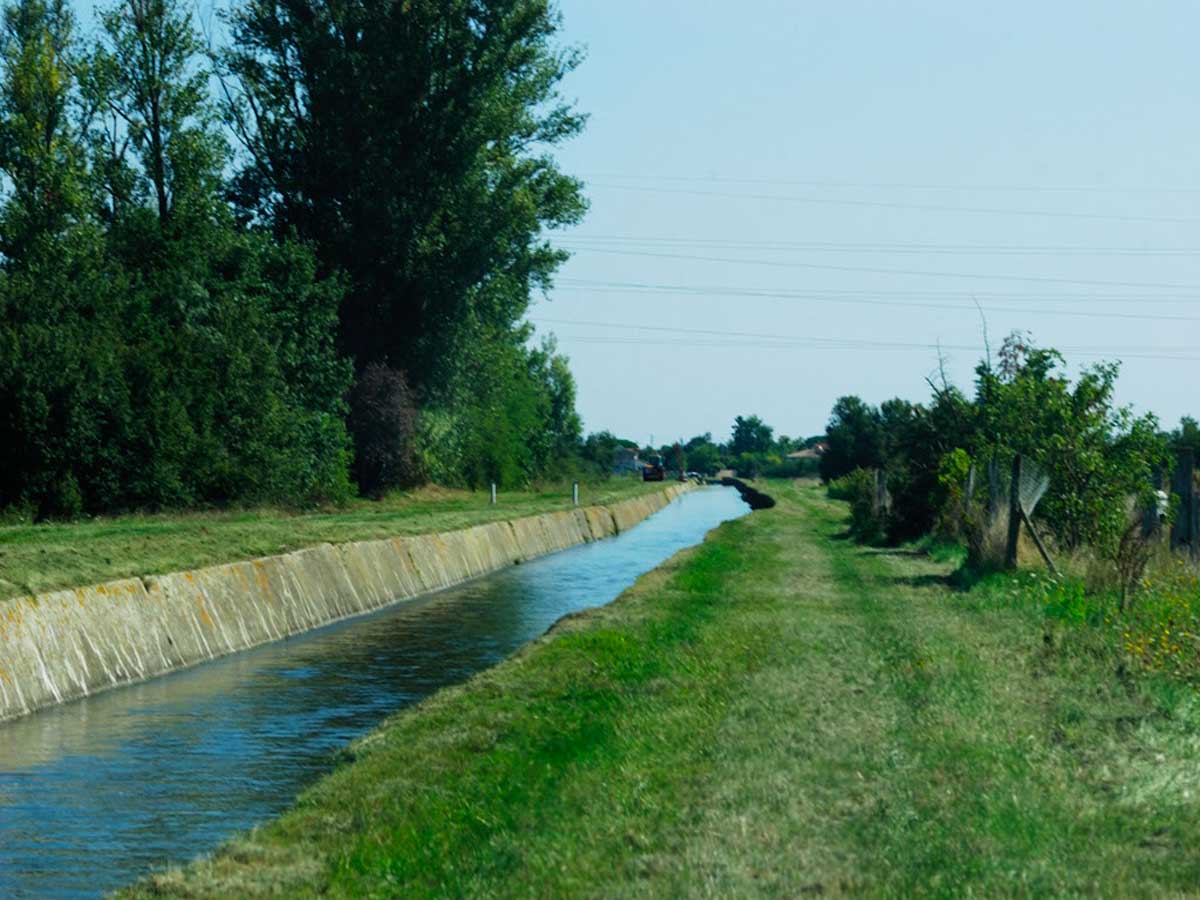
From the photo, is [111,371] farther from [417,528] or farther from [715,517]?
[715,517]

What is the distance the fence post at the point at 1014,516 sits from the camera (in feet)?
75.0

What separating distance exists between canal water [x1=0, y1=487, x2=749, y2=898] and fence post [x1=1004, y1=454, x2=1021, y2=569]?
271 inches

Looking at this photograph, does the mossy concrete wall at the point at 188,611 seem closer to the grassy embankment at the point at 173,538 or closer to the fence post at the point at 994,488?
the grassy embankment at the point at 173,538

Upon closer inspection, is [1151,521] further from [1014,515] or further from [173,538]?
[173,538]

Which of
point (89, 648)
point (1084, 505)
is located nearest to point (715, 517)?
point (1084, 505)

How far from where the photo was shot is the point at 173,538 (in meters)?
23.9

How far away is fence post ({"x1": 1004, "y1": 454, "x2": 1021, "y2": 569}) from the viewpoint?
2286 centimetres

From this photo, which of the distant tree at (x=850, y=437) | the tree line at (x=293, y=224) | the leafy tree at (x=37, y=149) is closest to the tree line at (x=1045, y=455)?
the tree line at (x=293, y=224)

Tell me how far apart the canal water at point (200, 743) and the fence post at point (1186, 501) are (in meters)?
8.20

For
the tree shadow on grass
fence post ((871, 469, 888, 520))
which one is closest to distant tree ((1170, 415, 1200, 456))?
fence post ((871, 469, 888, 520))

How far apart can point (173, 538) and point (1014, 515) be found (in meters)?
12.3

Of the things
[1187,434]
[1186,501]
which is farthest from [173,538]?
[1187,434]

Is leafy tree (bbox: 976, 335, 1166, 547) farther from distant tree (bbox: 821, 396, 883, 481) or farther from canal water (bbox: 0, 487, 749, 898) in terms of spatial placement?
distant tree (bbox: 821, 396, 883, 481)

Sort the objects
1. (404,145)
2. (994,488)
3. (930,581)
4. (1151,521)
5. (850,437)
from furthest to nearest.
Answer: (850,437)
(404,145)
(994,488)
(930,581)
(1151,521)
